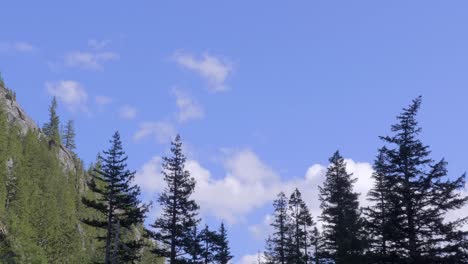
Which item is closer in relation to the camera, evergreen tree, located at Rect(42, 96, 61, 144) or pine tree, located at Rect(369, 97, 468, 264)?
pine tree, located at Rect(369, 97, 468, 264)

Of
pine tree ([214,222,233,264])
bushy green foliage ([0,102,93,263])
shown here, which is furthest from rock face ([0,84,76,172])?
pine tree ([214,222,233,264])

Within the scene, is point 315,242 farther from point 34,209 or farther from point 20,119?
point 20,119

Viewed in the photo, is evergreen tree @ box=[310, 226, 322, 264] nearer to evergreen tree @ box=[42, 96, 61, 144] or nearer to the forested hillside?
the forested hillside

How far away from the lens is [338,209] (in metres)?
39.7

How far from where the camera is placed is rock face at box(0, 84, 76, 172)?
127900 millimetres

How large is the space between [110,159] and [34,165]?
7772cm

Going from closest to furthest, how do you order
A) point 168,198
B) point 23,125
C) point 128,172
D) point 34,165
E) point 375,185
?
1. point 128,172
2. point 168,198
3. point 375,185
4. point 34,165
5. point 23,125

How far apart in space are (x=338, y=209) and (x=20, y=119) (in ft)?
374

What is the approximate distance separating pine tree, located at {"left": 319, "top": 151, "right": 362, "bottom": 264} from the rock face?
103 metres

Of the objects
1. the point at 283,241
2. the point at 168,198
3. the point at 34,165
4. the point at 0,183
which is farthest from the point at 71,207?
the point at 168,198

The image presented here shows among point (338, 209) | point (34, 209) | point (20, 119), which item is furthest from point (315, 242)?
point (20, 119)

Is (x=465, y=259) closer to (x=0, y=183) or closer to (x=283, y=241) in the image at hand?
(x=283, y=241)

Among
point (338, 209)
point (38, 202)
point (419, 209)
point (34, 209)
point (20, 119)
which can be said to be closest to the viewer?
point (419, 209)

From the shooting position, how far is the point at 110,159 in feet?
113
